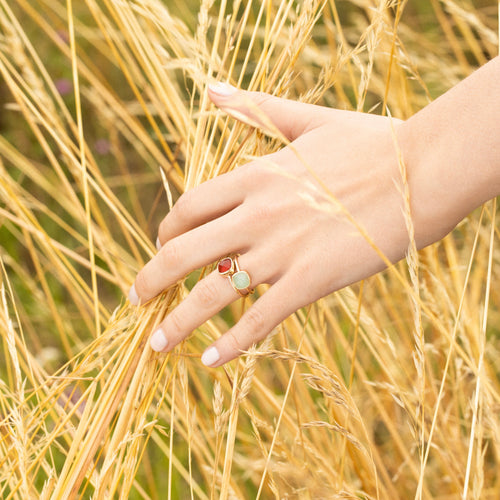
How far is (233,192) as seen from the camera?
29.0 inches

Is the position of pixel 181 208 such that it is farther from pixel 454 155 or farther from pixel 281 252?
pixel 454 155

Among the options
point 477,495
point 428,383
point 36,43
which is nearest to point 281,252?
point 477,495

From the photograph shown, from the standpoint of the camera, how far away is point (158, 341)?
0.69 metres

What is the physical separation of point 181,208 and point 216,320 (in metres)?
0.66

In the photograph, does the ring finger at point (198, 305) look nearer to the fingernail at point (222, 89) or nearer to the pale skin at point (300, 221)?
the pale skin at point (300, 221)

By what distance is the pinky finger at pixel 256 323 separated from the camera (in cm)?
73

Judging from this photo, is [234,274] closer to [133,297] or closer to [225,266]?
[225,266]

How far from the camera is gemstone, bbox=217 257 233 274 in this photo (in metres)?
0.74

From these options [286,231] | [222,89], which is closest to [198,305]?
[286,231]

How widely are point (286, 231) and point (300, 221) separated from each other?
0.02 metres

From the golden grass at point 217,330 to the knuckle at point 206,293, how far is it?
0.05m

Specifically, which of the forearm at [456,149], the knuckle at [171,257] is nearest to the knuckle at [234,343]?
the knuckle at [171,257]

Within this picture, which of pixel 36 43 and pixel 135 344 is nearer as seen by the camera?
pixel 135 344

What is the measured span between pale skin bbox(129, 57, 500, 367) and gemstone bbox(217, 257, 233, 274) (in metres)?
0.01
